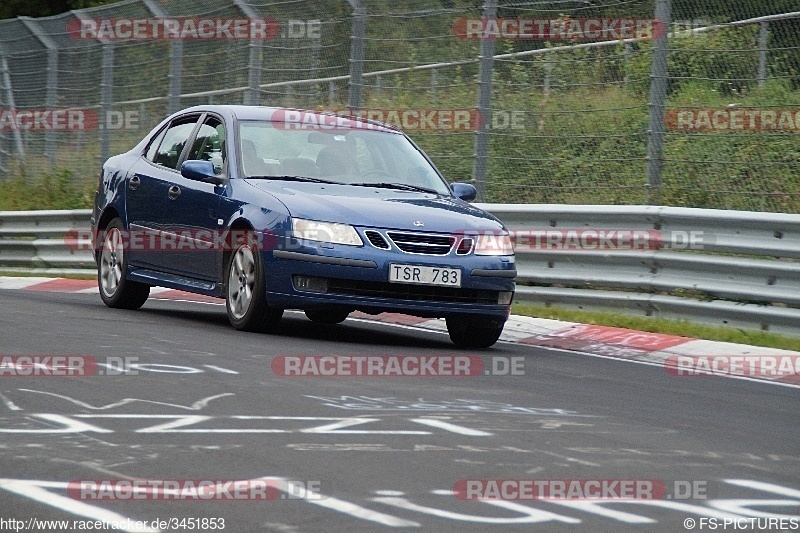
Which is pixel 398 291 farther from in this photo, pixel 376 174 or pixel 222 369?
pixel 222 369

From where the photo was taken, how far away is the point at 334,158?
11.2m

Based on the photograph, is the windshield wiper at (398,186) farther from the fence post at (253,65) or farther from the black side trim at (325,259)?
the fence post at (253,65)

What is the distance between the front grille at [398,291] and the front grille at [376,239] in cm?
23

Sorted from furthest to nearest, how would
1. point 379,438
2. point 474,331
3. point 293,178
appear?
point 293,178 < point 474,331 < point 379,438

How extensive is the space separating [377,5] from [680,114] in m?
3.97

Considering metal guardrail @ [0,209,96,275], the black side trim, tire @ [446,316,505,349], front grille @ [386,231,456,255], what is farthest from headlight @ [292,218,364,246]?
metal guardrail @ [0,209,96,275]

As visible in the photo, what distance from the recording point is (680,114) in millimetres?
12836

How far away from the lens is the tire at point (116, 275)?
1236 centimetres

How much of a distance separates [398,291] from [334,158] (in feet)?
5.16

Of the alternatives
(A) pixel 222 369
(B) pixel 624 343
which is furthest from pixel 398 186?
(A) pixel 222 369

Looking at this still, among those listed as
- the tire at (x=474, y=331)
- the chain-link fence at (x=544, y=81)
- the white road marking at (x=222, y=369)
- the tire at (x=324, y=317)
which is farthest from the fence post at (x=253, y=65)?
the white road marking at (x=222, y=369)

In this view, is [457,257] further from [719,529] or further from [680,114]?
[719,529]

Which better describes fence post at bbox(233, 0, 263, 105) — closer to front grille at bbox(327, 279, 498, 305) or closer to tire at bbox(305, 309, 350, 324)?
tire at bbox(305, 309, 350, 324)

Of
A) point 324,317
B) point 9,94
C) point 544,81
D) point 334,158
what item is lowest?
point 324,317
